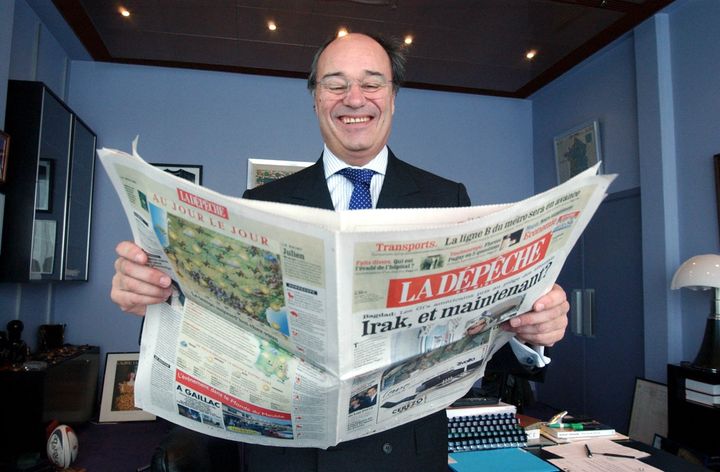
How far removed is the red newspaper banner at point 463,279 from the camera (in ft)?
2.01

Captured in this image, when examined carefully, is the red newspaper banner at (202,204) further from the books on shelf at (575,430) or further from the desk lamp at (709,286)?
the desk lamp at (709,286)

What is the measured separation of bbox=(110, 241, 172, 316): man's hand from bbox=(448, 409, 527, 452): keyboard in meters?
0.98

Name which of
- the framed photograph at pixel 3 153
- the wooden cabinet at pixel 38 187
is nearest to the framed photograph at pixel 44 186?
the wooden cabinet at pixel 38 187

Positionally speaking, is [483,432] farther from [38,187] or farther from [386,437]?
[38,187]

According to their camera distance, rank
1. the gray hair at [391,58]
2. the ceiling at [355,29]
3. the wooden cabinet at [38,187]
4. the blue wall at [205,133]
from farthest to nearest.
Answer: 1. the blue wall at [205,133]
2. the ceiling at [355,29]
3. the wooden cabinet at [38,187]
4. the gray hair at [391,58]

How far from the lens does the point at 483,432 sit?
4.62 feet

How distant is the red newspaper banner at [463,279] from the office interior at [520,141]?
279 cm

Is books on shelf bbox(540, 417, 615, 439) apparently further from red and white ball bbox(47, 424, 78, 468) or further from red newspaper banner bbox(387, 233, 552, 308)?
red and white ball bbox(47, 424, 78, 468)

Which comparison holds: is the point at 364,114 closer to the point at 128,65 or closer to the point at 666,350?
the point at 666,350

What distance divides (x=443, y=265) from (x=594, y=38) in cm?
373

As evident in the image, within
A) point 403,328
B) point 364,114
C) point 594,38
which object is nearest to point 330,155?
point 364,114

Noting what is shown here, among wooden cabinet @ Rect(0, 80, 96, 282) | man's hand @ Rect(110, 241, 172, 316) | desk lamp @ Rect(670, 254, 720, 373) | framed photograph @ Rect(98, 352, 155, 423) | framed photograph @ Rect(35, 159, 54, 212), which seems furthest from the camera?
framed photograph @ Rect(98, 352, 155, 423)

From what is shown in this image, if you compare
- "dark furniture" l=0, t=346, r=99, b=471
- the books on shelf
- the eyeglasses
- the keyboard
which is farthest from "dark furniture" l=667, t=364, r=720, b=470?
"dark furniture" l=0, t=346, r=99, b=471

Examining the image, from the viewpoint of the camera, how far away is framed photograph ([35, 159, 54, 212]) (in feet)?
9.01
